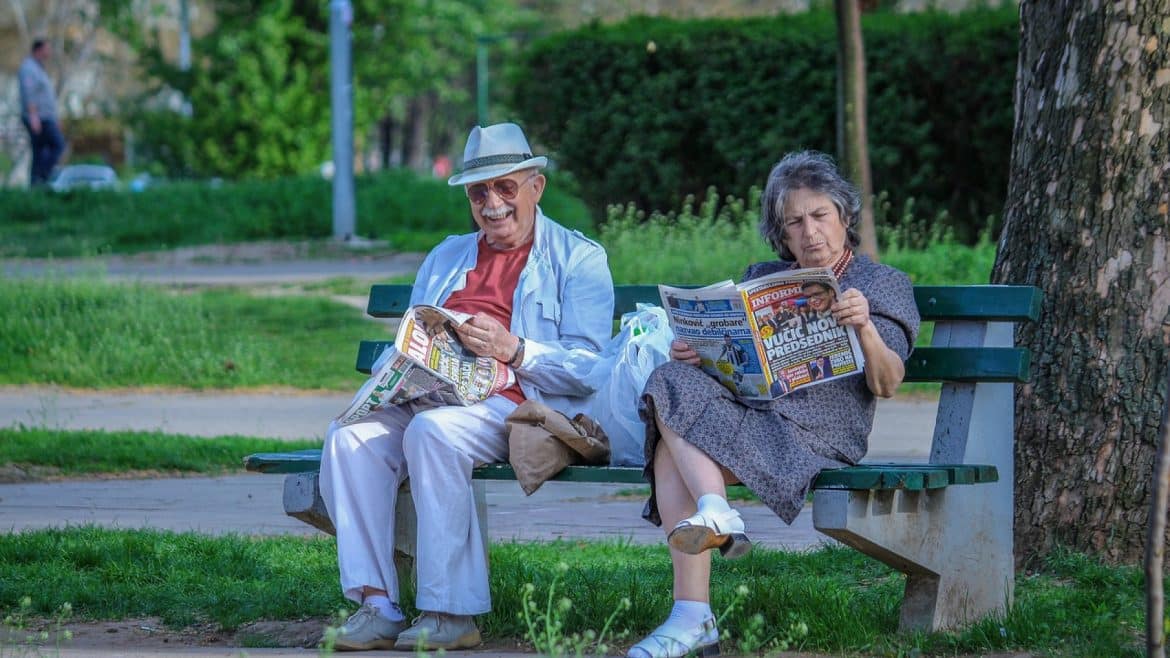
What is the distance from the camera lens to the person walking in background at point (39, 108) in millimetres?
19578

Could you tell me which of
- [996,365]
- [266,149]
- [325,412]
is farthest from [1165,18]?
[266,149]

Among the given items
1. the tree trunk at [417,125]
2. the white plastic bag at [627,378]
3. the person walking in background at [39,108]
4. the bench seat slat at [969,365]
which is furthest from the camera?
the tree trunk at [417,125]

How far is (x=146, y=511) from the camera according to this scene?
21.8ft

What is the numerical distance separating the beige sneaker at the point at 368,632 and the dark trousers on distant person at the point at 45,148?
1665 centimetres

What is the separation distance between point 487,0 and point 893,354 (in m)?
39.1

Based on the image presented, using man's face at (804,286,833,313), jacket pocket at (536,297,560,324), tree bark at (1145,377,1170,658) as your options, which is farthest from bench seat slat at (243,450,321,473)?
tree bark at (1145,377,1170,658)

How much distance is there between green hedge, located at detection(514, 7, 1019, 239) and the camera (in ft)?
53.3

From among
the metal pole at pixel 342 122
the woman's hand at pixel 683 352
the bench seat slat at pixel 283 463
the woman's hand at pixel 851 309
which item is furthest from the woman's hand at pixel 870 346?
the metal pole at pixel 342 122

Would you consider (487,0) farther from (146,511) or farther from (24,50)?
(146,511)

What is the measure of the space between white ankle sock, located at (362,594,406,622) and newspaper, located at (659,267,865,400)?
1061 mm

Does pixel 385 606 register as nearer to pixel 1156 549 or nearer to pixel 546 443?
pixel 546 443

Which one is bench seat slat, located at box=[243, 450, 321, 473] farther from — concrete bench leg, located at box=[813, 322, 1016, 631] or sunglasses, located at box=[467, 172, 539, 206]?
concrete bench leg, located at box=[813, 322, 1016, 631]

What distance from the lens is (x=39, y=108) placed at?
773 inches

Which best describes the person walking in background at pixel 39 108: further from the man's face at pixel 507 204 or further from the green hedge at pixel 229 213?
the man's face at pixel 507 204
